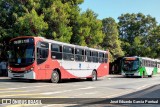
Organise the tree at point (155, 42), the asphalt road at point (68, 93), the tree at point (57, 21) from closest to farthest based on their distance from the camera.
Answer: the asphalt road at point (68, 93)
the tree at point (57, 21)
the tree at point (155, 42)

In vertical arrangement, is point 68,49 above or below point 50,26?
below

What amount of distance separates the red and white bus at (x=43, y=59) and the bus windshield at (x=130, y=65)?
649 inches

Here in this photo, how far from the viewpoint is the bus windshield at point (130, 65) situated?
144 feet

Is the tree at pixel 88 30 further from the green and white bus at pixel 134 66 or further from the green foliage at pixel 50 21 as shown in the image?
the green and white bus at pixel 134 66

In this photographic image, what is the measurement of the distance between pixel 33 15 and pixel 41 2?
361 cm

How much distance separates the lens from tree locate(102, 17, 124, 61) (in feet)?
191

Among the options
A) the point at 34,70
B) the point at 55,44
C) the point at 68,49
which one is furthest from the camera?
the point at 68,49

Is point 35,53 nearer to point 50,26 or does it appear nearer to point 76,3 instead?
point 50,26

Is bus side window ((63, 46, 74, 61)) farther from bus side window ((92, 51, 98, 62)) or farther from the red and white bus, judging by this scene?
bus side window ((92, 51, 98, 62))

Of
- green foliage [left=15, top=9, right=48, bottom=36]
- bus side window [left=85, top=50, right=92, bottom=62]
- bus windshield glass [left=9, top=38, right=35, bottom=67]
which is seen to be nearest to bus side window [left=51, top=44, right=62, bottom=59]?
bus windshield glass [left=9, top=38, right=35, bottom=67]

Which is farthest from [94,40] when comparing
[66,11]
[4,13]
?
[4,13]

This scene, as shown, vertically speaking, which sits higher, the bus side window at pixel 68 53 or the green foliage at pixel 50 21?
the green foliage at pixel 50 21

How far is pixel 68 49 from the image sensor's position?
87.0 ft

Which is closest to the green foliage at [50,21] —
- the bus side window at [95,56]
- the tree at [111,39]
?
the bus side window at [95,56]
